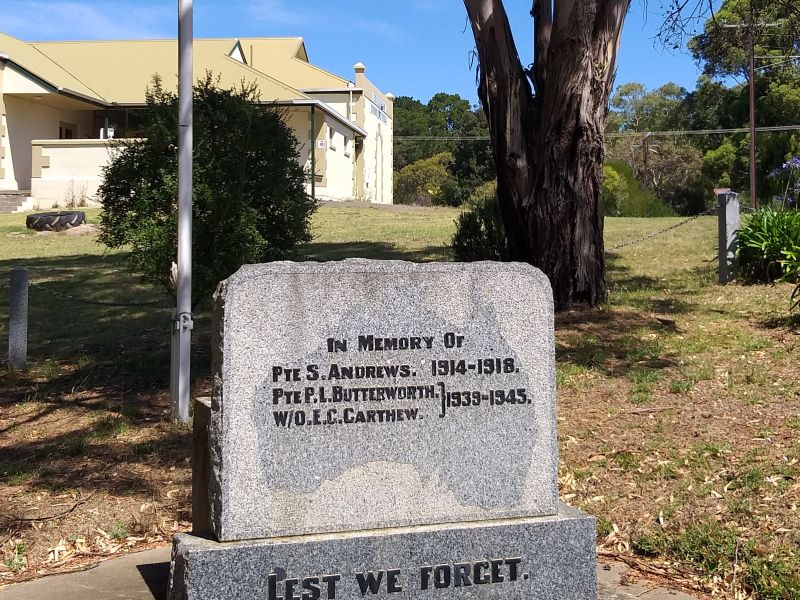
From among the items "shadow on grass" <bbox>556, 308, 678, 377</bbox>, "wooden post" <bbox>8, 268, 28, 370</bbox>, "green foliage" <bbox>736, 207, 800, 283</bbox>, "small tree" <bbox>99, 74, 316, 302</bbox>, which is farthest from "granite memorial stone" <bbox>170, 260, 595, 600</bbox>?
"green foliage" <bbox>736, 207, 800, 283</bbox>

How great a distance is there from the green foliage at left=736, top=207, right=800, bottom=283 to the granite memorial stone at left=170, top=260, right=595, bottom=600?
26.3 feet

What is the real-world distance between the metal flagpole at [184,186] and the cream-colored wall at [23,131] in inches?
1073

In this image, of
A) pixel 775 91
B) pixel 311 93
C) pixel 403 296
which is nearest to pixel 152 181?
pixel 403 296

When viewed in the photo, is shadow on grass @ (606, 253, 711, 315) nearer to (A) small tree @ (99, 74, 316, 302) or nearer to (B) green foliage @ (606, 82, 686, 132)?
(A) small tree @ (99, 74, 316, 302)

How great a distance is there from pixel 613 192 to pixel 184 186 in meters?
26.7

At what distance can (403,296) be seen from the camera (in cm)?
420

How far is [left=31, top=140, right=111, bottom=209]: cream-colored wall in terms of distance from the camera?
98.3 feet

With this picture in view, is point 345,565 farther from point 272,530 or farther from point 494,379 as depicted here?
point 494,379

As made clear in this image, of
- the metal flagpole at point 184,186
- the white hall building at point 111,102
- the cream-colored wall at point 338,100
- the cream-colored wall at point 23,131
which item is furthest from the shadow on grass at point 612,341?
the cream-colored wall at point 338,100

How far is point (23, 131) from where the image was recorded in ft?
109

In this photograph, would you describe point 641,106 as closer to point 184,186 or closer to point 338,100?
point 338,100

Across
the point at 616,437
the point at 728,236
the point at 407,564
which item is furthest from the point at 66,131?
the point at 407,564

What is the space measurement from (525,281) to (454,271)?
32 cm

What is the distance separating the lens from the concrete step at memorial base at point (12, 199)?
1151 inches
